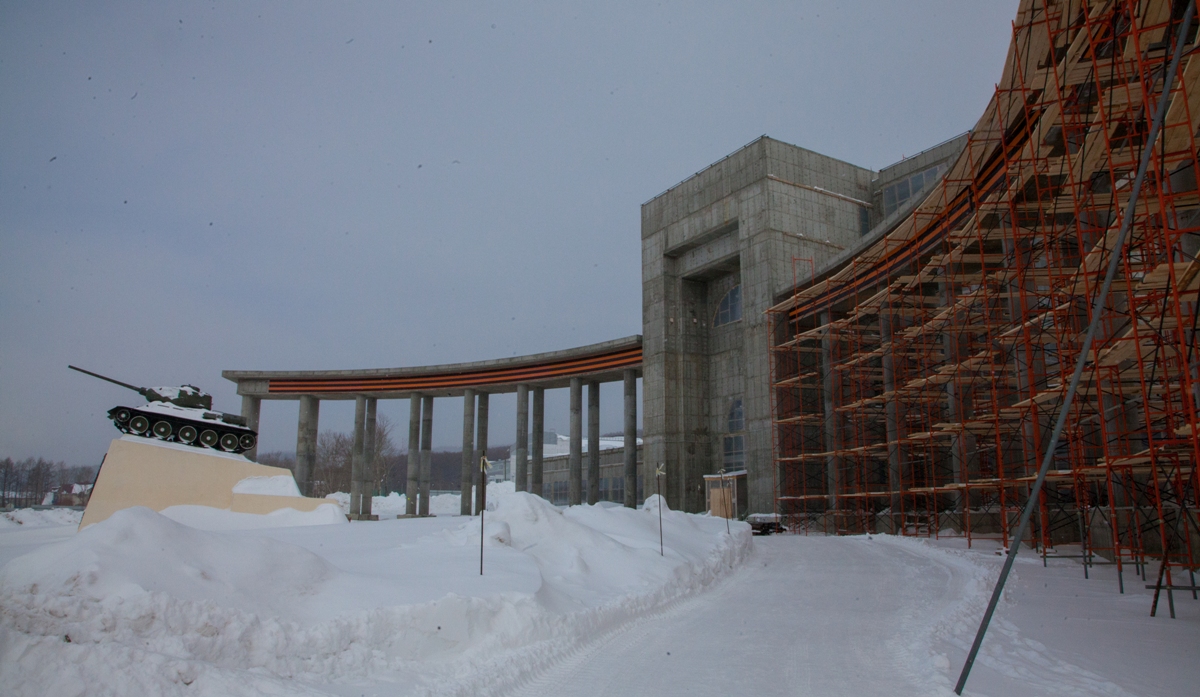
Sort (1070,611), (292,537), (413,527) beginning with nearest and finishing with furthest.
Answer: (1070,611) → (292,537) → (413,527)

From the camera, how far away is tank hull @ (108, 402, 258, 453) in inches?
1009

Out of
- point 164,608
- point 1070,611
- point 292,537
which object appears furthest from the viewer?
point 292,537

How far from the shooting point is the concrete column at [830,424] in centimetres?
3253

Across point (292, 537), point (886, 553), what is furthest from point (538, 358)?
point (292, 537)

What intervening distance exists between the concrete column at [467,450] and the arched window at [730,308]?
621 inches

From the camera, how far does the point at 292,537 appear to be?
13.1 metres

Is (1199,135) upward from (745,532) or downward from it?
upward

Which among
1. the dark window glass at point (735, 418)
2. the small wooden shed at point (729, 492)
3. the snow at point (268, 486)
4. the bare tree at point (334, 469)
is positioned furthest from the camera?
the bare tree at point (334, 469)

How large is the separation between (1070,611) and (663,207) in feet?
111

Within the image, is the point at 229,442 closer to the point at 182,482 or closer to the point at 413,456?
the point at 182,482

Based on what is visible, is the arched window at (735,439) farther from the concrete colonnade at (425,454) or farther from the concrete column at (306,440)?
the concrete column at (306,440)

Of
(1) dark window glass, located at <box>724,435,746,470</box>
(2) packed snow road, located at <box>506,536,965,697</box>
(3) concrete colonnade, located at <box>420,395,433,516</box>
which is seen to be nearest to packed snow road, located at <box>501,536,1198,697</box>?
(2) packed snow road, located at <box>506,536,965,697</box>

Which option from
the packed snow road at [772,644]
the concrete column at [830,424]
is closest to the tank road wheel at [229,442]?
the packed snow road at [772,644]

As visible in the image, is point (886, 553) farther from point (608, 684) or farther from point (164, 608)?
point (164, 608)
